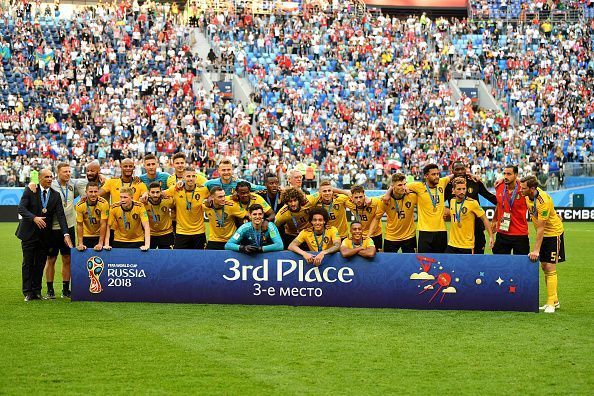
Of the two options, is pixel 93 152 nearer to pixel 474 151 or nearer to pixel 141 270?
pixel 474 151

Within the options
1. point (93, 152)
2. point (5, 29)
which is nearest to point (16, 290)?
point (93, 152)

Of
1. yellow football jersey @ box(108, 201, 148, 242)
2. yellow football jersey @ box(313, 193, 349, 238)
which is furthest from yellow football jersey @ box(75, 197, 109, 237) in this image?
yellow football jersey @ box(313, 193, 349, 238)

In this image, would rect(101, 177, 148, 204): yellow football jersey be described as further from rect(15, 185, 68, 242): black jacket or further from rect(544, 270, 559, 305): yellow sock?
rect(544, 270, 559, 305): yellow sock

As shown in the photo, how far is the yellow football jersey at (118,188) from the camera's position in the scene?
15.3m

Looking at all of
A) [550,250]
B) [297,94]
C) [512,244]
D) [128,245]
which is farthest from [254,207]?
[297,94]

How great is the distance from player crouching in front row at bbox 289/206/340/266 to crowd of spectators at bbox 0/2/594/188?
67.5ft

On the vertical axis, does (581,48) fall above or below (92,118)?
above

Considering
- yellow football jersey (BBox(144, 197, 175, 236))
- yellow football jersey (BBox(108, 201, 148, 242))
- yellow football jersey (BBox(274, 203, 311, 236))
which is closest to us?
yellow football jersey (BBox(274, 203, 311, 236))

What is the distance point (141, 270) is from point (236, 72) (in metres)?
29.8

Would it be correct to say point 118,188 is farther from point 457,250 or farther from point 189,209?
point 457,250

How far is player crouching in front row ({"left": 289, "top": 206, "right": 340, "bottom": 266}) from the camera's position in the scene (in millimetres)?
13477

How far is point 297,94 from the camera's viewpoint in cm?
4169

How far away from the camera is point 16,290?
15.5 m

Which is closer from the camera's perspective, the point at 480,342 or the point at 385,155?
the point at 480,342
